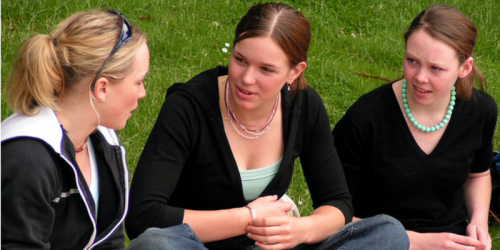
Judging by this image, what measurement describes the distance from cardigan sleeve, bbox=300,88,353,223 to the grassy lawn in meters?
1.12

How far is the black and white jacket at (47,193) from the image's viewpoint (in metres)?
2.17

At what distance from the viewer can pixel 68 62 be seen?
2348mm

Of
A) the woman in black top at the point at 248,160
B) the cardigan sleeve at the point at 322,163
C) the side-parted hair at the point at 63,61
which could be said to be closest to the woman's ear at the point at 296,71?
the woman in black top at the point at 248,160

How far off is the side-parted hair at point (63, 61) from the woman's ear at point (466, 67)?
1.72 metres

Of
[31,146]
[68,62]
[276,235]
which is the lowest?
[276,235]

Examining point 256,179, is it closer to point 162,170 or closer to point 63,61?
point 162,170

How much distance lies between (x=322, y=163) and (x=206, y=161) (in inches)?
22.9

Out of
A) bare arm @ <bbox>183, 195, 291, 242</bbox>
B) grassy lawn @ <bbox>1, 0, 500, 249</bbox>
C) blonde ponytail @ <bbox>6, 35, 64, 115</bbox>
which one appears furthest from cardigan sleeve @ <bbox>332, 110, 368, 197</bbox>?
blonde ponytail @ <bbox>6, 35, 64, 115</bbox>

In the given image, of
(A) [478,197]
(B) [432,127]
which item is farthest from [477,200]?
(B) [432,127]

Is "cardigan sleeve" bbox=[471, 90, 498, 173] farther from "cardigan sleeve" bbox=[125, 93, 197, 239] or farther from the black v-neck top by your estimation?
"cardigan sleeve" bbox=[125, 93, 197, 239]

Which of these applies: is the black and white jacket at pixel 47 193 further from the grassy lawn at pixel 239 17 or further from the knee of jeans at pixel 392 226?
the grassy lawn at pixel 239 17

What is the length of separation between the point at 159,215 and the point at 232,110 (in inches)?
23.5

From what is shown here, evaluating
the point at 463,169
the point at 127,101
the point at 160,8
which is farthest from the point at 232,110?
the point at 160,8

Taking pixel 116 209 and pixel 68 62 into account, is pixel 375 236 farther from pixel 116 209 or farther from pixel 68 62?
pixel 68 62
